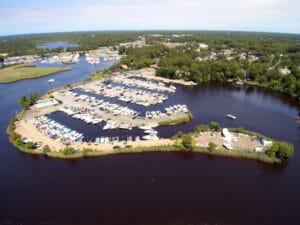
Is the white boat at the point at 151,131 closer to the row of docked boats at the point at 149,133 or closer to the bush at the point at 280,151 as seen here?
the row of docked boats at the point at 149,133

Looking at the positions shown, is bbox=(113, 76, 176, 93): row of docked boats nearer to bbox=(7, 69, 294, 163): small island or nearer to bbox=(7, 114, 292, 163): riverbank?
bbox=(7, 69, 294, 163): small island

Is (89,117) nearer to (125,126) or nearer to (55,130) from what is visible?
(55,130)

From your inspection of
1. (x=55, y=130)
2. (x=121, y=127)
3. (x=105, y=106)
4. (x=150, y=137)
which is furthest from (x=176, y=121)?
(x=55, y=130)

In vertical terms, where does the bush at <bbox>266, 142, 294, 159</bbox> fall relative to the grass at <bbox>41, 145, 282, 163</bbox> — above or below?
above

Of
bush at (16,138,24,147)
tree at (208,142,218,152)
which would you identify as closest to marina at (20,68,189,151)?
bush at (16,138,24,147)

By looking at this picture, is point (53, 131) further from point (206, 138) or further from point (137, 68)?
point (137, 68)

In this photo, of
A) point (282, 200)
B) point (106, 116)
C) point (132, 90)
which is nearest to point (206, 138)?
point (282, 200)
